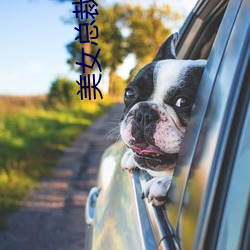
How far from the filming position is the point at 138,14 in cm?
527

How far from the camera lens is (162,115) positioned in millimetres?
1644

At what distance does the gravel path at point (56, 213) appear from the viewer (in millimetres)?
4637

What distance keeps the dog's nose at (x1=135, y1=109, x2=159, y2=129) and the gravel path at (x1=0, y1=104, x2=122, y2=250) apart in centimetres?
152

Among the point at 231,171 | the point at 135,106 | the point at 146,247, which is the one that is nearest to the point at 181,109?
the point at 135,106

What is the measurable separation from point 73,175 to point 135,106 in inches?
223

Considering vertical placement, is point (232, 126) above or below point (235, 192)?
above

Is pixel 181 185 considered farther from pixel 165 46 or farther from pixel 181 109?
pixel 165 46

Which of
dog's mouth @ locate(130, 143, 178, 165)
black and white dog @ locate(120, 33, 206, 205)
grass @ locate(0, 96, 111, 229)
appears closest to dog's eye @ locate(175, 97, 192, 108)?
black and white dog @ locate(120, 33, 206, 205)

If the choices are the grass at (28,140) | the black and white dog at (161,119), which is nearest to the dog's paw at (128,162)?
the black and white dog at (161,119)

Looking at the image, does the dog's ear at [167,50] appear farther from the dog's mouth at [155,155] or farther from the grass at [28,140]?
the grass at [28,140]

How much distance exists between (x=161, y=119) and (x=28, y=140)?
802 centimetres

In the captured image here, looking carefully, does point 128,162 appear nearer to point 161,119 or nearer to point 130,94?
point 130,94

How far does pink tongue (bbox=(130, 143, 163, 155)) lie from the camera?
1674 millimetres

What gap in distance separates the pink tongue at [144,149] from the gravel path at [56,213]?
1496 millimetres
